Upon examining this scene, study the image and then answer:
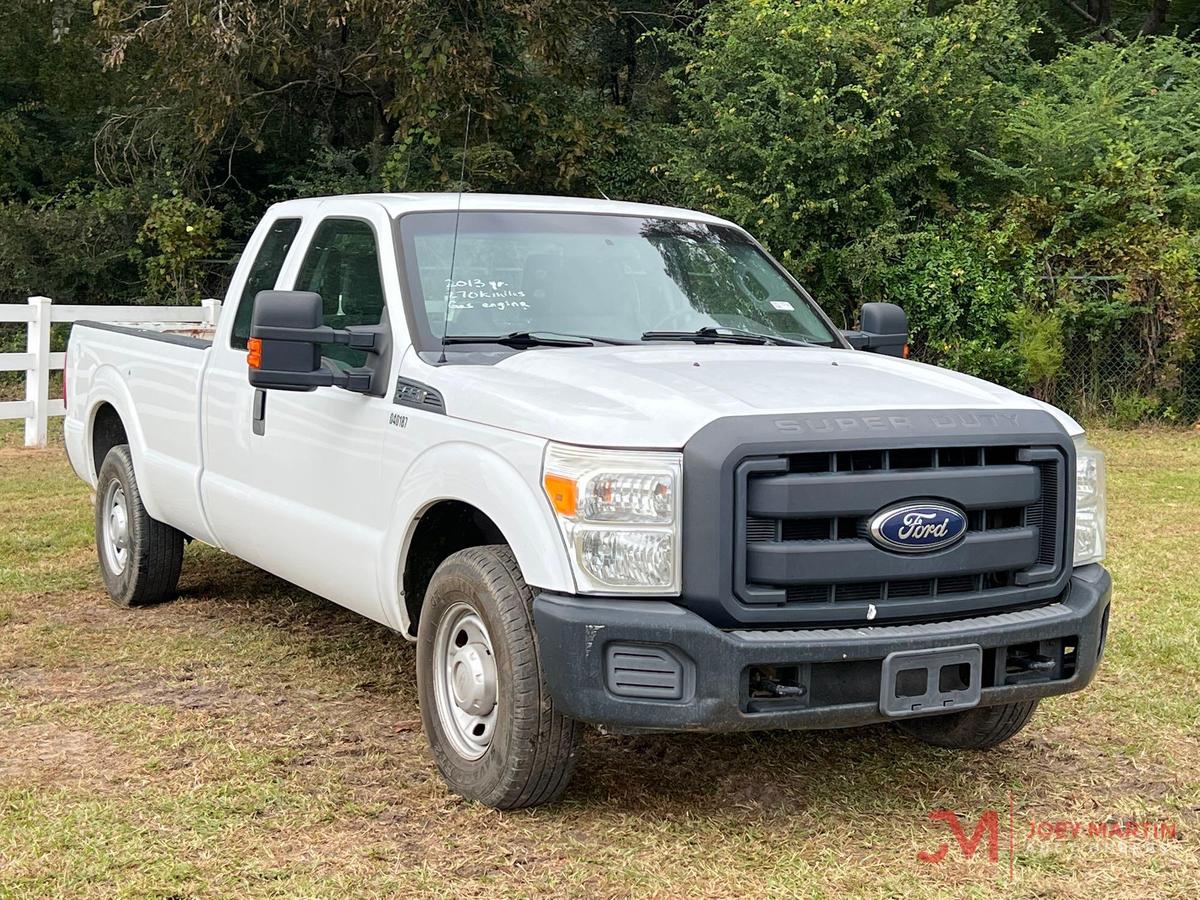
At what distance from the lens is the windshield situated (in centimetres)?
517

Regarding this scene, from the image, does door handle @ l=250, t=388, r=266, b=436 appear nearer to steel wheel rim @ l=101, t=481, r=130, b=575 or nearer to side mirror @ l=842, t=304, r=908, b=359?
steel wheel rim @ l=101, t=481, r=130, b=575

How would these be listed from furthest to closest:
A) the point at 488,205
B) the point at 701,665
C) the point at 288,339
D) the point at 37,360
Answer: the point at 37,360
the point at 488,205
the point at 288,339
the point at 701,665

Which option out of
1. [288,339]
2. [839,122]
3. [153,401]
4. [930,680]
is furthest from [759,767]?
[839,122]

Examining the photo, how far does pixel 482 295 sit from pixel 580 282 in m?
0.40

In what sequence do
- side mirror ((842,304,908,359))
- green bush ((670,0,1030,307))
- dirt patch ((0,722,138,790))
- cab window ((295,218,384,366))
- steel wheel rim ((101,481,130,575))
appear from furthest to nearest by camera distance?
1. green bush ((670,0,1030,307))
2. steel wheel rim ((101,481,130,575))
3. side mirror ((842,304,908,359))
4. cab window ((295,218,384,366))
5. dirt patch ((0,722,138,790))

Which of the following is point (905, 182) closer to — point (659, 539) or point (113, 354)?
point (113, 354)

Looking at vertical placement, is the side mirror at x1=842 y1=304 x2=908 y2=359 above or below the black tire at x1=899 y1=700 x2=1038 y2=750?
Answer: above

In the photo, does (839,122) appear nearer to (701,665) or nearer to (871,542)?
(871,542)

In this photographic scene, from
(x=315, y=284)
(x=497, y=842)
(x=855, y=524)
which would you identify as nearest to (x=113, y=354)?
(x=315, y=284)

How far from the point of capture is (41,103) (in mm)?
24375

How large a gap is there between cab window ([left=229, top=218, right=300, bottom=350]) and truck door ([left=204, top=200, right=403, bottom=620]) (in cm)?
2

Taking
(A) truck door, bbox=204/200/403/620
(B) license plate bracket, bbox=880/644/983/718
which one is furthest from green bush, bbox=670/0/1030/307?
(B) license plate bracket, bbox=880/644/983/718

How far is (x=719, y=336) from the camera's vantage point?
535cm

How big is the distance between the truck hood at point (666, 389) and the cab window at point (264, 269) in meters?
1.44
